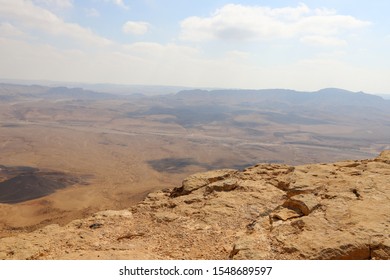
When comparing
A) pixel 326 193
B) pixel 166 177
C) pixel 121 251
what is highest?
pixel 326 193

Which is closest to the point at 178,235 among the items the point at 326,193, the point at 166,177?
the point at 326,193

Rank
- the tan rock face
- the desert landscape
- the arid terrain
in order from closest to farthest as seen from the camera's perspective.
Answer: the tan rock face < the desert landscape < the arid terrain

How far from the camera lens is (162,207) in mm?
10148

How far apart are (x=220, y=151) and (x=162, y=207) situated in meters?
65.8

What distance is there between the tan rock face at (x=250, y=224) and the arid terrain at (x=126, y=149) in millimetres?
18406

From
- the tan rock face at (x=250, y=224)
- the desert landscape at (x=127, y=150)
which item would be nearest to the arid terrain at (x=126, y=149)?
the desert landscape at (x=127, y=150)

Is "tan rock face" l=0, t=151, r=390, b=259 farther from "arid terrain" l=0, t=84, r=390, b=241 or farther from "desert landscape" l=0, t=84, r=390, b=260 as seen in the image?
"arid terrain" l=0, t=84, r=390, b=241

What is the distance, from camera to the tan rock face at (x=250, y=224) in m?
6.27

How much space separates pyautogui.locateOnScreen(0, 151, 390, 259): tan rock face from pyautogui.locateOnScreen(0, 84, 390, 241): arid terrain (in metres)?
18.4

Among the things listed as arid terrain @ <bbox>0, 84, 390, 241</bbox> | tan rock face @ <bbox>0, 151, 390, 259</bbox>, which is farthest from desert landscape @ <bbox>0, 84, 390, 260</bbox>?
tan rock face @ <bbox>0, 151, 390, 259</bbox>

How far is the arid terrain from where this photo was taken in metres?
35.2

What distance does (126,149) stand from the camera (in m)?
72.4

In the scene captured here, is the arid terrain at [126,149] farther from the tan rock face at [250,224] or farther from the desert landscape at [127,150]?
the tan rock face at [250,224]
